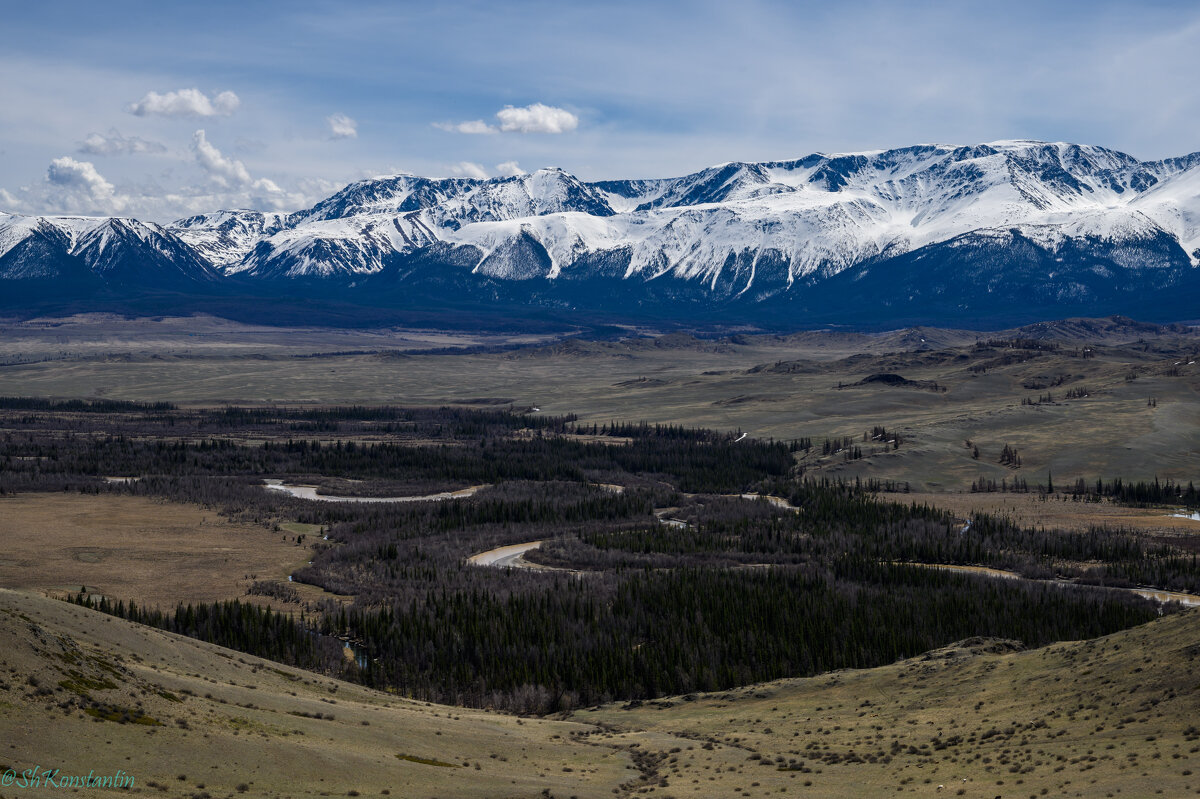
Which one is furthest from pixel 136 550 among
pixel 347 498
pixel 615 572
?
pixel 615 572

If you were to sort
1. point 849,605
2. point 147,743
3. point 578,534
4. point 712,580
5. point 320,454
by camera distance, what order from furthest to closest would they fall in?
point 320,454 < point 578,534 < point 712,580 < point 849,605 < point 147,743

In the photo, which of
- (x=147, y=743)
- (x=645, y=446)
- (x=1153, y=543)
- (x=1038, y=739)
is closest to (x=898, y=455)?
(x=645, y=446)

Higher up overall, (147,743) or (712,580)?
(147,743)

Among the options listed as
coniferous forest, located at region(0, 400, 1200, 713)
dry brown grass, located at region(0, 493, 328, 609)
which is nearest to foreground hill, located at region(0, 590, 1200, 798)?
coniferous forest, located at region(0, 400, 1200, 713)

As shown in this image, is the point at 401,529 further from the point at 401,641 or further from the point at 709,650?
the point at 709,650

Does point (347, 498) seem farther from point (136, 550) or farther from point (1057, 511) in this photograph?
point (1057, 511)

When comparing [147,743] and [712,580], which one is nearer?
[147,743]
